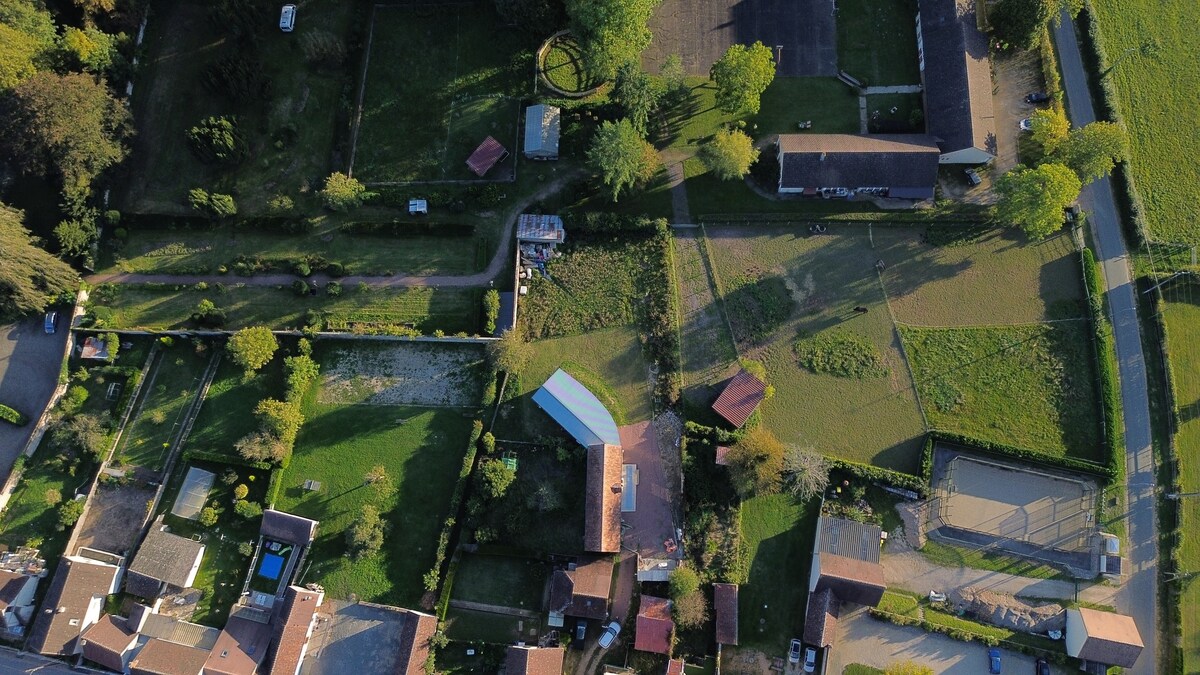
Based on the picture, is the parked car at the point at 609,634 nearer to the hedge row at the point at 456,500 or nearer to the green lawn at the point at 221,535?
the hedge row at the point at 456,500

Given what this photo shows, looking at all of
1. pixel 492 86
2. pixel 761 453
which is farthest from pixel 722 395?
pixel 492 86

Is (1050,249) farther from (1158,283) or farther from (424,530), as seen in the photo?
(424,530)

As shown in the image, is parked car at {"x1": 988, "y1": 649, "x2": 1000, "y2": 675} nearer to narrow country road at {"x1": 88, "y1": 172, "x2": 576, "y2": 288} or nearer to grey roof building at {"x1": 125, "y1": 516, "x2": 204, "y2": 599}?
narrow country road at {"x1": 88, "y1": 172, "x2": 576, "y2": 288}

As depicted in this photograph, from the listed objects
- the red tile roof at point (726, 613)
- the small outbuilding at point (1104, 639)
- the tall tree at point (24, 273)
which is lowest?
the red tile roof at point (726, 613)

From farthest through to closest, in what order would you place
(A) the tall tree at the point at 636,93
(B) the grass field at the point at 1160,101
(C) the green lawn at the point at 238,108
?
(C) the green lawn at the point at 238,108 → (B) the grass field at the point at 1160,101 → (A) the tall tree at the point at 636,93

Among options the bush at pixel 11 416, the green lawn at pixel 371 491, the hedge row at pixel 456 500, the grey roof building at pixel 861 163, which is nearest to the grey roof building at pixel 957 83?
the grey roof building at pixel 861 163

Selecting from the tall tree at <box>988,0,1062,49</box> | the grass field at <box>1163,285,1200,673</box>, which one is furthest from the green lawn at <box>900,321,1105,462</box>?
the tall tree at <box>988,0,1062,49</box>

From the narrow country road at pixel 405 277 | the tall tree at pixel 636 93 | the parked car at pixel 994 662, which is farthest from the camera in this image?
the narrow country road at pixel 405 277
